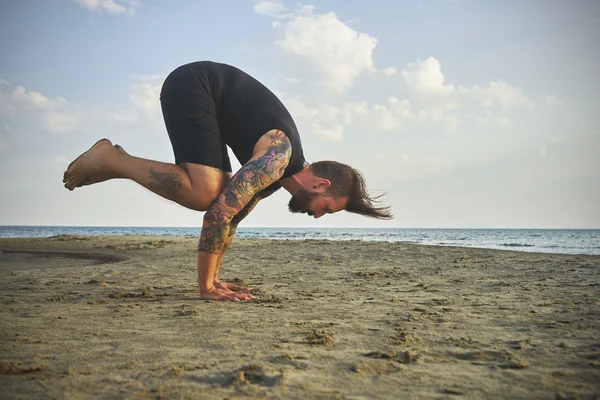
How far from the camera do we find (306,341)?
215cm

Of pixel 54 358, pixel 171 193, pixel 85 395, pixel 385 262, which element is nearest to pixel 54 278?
pixel 171 193

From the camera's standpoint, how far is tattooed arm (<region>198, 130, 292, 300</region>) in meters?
3.35

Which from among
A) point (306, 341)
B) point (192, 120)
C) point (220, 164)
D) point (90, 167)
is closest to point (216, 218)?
point (220, 164)

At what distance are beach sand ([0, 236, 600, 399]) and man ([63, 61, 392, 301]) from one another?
0.71 meters

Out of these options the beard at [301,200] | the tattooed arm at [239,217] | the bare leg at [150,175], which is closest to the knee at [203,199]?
the bare leg at [150,175]

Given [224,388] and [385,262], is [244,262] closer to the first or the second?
[385,262]

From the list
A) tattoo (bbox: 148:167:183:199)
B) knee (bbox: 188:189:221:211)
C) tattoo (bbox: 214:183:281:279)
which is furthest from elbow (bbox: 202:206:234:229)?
tattoo (bbox: 214:183:281:279)

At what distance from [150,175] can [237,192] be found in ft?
2.51

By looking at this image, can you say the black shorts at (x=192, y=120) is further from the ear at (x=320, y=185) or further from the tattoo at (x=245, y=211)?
the ear at (x=320, y=185)

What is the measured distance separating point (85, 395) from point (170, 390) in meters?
0.27

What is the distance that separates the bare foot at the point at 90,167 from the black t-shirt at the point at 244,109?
915mm

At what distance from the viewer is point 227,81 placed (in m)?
3.69

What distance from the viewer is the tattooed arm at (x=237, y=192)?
3.35 meters

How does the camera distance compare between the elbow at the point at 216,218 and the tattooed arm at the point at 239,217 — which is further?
the tattooed arm at the point at 239,217
